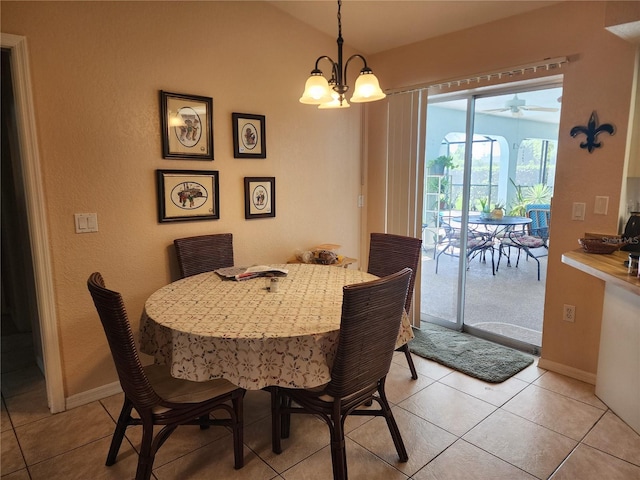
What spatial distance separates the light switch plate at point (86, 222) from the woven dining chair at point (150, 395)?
2.44ft

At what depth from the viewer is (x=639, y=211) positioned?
8.52ft

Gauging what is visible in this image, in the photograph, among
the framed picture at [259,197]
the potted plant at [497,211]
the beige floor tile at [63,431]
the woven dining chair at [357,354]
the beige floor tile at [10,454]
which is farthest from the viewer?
the potted plant at [497,211]

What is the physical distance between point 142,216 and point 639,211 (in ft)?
10.6

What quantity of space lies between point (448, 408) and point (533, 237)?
A: 1.64 m

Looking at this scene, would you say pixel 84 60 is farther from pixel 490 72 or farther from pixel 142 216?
pixel 490 72

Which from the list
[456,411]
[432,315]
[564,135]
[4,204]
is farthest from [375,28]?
[4,204]

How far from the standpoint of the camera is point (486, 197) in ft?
11.3

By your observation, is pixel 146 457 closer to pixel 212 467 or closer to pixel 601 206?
pixel 212 467

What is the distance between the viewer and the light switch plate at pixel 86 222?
7.82 feet

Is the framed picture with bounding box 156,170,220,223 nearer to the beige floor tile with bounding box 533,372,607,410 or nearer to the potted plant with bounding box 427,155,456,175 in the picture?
the potted plant with bounding box 427,155,456,175

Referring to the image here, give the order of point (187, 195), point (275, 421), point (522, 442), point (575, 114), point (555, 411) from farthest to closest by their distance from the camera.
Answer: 1. point (187, 195)
2. point (575, 114)
3. point (555, 411)
4. point (522, 442)
5. point (275, 421)

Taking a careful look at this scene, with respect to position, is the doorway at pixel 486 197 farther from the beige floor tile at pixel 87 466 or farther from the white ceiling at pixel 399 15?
the beige floor tile at pixel 87 466

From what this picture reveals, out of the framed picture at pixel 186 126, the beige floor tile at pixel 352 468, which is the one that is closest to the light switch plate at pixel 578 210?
the beige floor tile at pixel 352 468

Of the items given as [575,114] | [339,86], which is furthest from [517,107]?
[339,86]
